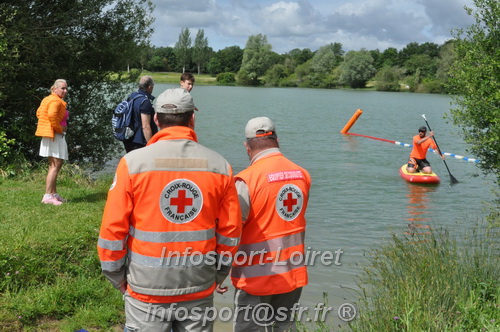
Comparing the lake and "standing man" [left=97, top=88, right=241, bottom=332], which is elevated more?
"standing man" [left=97, top=88, right=241, bottom=332]

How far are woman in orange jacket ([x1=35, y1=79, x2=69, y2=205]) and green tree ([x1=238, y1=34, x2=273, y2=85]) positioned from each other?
9756 cm

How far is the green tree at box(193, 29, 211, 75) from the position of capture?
128500 millimetres

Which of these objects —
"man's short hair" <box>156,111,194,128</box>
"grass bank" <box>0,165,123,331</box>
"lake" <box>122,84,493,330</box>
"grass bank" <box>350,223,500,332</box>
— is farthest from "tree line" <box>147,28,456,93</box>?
"man's short hair" <box>156,111,194,128</box>

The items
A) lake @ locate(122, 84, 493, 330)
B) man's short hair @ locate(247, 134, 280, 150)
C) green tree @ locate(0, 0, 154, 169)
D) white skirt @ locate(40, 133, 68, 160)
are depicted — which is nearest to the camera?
man's short hair @ locate(247, 134, 280, 150)

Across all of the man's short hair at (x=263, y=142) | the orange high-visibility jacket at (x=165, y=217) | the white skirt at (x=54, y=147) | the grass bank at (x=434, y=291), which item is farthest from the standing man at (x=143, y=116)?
the orange high-visibility jacket at (x=165, y=217)

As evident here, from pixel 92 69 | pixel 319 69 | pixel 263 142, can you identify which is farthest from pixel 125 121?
pixel 319 69

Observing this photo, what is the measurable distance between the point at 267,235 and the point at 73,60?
10601 millimetres

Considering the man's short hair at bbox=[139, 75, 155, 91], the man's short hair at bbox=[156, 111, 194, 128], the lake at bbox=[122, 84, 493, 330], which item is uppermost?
the man's short hair at bbox=[139, 75, 155, 91]

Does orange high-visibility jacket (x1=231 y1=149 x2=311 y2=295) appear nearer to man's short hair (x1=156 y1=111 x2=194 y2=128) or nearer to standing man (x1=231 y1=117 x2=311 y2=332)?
standing man (x1=231 y1=117 x2=311 y2=332)

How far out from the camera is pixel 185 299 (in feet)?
11.2

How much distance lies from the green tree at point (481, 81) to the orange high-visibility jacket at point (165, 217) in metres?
7.21

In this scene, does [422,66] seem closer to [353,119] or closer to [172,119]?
[353,119]

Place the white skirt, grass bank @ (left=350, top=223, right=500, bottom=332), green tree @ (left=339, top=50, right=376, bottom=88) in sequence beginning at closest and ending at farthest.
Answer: grass bank @ (left=350, top=223, right=500, bottom=332), the white skirt, green tree @ (left=339, top=50, right=376, bottom=88)

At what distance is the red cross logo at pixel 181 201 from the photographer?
3311 millimetres
